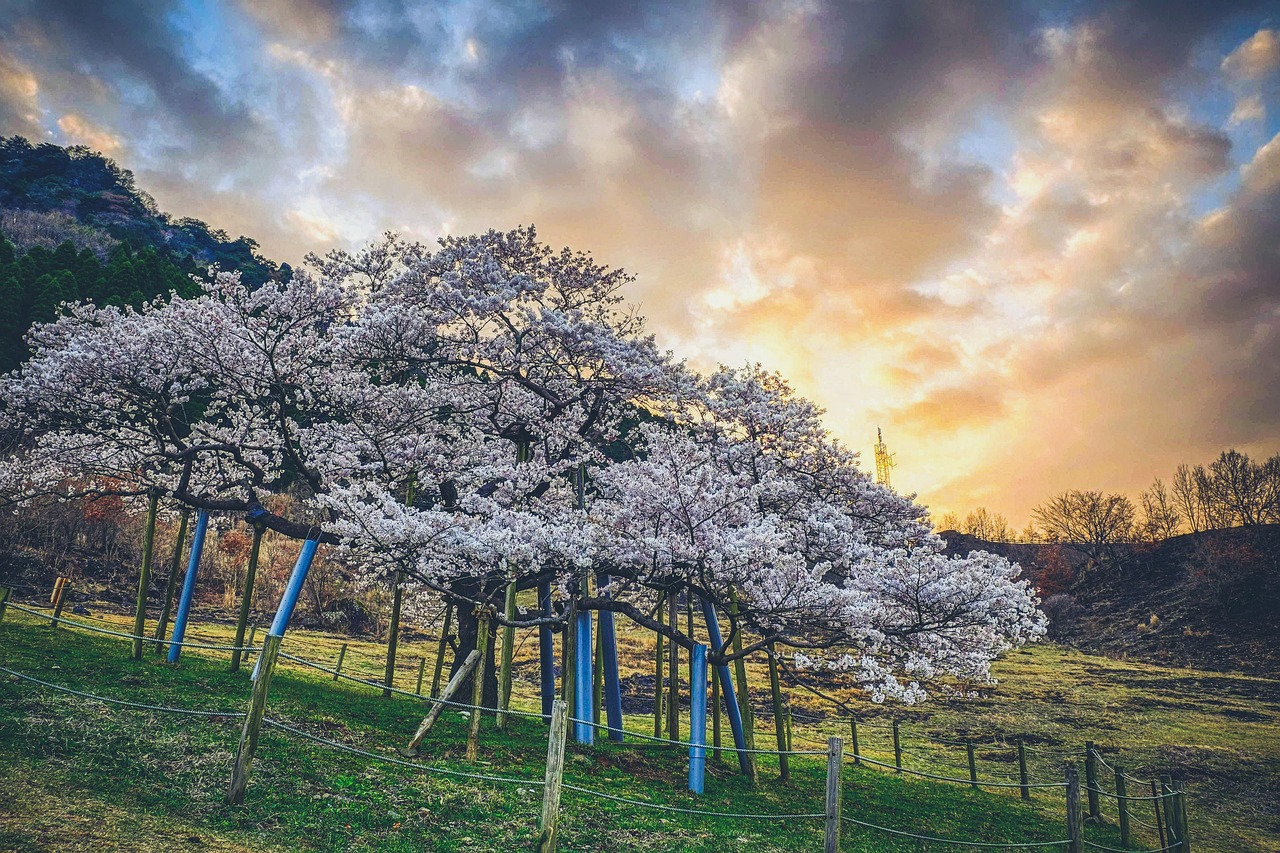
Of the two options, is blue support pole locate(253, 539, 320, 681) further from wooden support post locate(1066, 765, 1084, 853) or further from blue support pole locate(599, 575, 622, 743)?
wooden support post locate(1066, 765, 1084, 853)

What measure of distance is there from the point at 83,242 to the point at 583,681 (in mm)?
99337

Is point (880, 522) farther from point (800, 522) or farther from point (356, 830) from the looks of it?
point (356, 830)

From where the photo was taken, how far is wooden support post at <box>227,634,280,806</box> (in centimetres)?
786

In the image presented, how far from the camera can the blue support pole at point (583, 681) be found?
1495cm

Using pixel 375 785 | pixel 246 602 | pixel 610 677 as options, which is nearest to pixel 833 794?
pixel 375 785

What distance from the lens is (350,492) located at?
46.2 ft

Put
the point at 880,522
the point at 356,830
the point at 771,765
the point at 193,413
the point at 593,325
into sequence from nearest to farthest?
the point at 356,830
the point at 593,325
the point at 771,765
the point at 880,522
the point at 193,413

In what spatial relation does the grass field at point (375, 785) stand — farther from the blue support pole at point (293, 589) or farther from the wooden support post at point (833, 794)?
the wooden support post at point (833, 794)

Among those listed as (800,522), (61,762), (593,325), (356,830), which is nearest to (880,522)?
(800,522)

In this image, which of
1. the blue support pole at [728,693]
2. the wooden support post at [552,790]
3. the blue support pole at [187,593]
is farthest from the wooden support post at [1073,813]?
the blue support pole at [187,593]

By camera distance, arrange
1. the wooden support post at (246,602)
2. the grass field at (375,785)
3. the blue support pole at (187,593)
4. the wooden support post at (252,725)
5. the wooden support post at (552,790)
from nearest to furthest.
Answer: the wooden support post at (552,790), the grass field at (375,785), the wooden support post at (252,725), the wooden support post at (246,602), the blue support pole at (187,593)

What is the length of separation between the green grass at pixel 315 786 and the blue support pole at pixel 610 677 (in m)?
1.27

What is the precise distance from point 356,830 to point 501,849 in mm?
1852

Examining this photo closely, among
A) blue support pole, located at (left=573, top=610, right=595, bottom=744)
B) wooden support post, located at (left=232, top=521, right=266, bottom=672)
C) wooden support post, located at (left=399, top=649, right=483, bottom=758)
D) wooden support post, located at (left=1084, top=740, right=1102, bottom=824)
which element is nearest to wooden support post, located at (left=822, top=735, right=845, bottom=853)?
wooden support post, located at (left=399, top=649, right=483, bottom=758)
